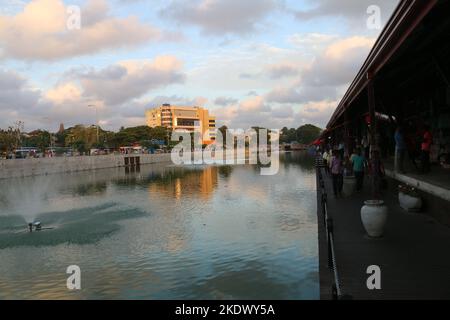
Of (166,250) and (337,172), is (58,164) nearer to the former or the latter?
(166,250)

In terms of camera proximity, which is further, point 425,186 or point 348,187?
point 348,187

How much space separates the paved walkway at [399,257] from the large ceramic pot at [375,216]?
247mm

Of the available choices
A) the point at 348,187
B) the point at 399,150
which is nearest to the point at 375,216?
the point at 399,150

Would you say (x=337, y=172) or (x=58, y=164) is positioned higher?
(x=337, y=172)

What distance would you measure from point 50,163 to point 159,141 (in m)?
78.2

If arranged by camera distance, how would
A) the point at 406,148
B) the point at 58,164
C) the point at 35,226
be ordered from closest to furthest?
the point at 406,148
the point at 35,226
the point at 58,164

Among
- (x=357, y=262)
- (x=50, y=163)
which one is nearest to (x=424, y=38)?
(x=357, y=262)

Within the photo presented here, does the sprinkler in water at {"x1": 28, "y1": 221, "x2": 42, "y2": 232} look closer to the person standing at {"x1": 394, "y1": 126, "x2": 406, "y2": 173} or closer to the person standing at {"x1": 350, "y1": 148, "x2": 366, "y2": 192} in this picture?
the person standing at {"x1": 350, "y1": 148, "x2": 366, "y2": 192}

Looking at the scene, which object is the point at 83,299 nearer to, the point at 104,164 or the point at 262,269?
the point at 262,269

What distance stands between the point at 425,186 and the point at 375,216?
3.66 m

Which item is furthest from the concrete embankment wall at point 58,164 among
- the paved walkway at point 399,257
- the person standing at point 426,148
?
the paved walkway at point 399,257

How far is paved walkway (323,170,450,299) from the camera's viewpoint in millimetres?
6426

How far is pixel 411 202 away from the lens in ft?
40.5

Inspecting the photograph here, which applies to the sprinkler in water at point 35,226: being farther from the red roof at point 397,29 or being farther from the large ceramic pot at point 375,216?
the red roof at point 397,29
